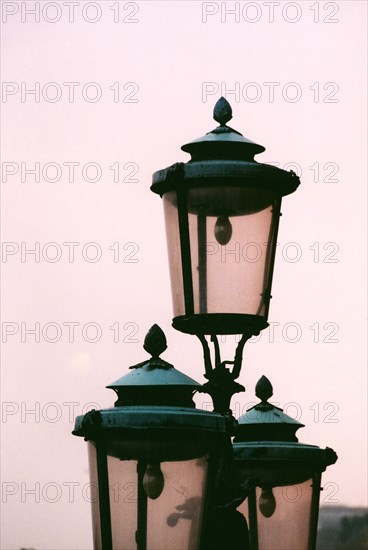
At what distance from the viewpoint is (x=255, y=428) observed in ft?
35.5

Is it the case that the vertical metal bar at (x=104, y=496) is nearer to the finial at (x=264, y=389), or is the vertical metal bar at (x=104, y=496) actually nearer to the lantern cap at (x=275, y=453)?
the lantern cap at (x=275, y=453)

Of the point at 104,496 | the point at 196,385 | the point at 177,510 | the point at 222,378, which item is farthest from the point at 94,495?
the point at 222,378

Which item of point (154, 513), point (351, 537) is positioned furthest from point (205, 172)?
point (351, 537)

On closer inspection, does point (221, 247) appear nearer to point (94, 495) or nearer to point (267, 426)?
point (94, 495)

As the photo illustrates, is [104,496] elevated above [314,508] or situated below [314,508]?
above

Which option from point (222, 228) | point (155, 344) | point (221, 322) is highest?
point (222, 228)

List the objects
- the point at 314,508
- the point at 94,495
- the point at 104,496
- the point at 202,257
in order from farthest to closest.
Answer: the point at 314,508 → the point at 202,257 → the point at 94,495 → the point at 104,496

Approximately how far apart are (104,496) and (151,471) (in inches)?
11.1

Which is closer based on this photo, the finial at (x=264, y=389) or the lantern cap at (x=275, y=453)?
the lantern cap at (x=275, y=453)

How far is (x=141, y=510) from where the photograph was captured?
7.93 m

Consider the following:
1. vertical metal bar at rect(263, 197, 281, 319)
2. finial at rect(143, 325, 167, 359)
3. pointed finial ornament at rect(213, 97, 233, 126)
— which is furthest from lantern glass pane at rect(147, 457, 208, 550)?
pointed finial ornament at rect(213, 97, 233, 126)

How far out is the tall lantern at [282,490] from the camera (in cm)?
1028

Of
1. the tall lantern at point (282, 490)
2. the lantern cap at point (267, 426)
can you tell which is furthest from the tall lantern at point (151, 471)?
the lantern cap at point (267, 426)

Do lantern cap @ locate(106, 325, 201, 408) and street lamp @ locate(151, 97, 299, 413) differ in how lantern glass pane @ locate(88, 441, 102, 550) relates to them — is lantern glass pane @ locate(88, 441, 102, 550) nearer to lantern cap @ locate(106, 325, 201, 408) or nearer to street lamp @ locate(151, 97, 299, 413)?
lantern cap @ locate(106, 325, 201, 408)
